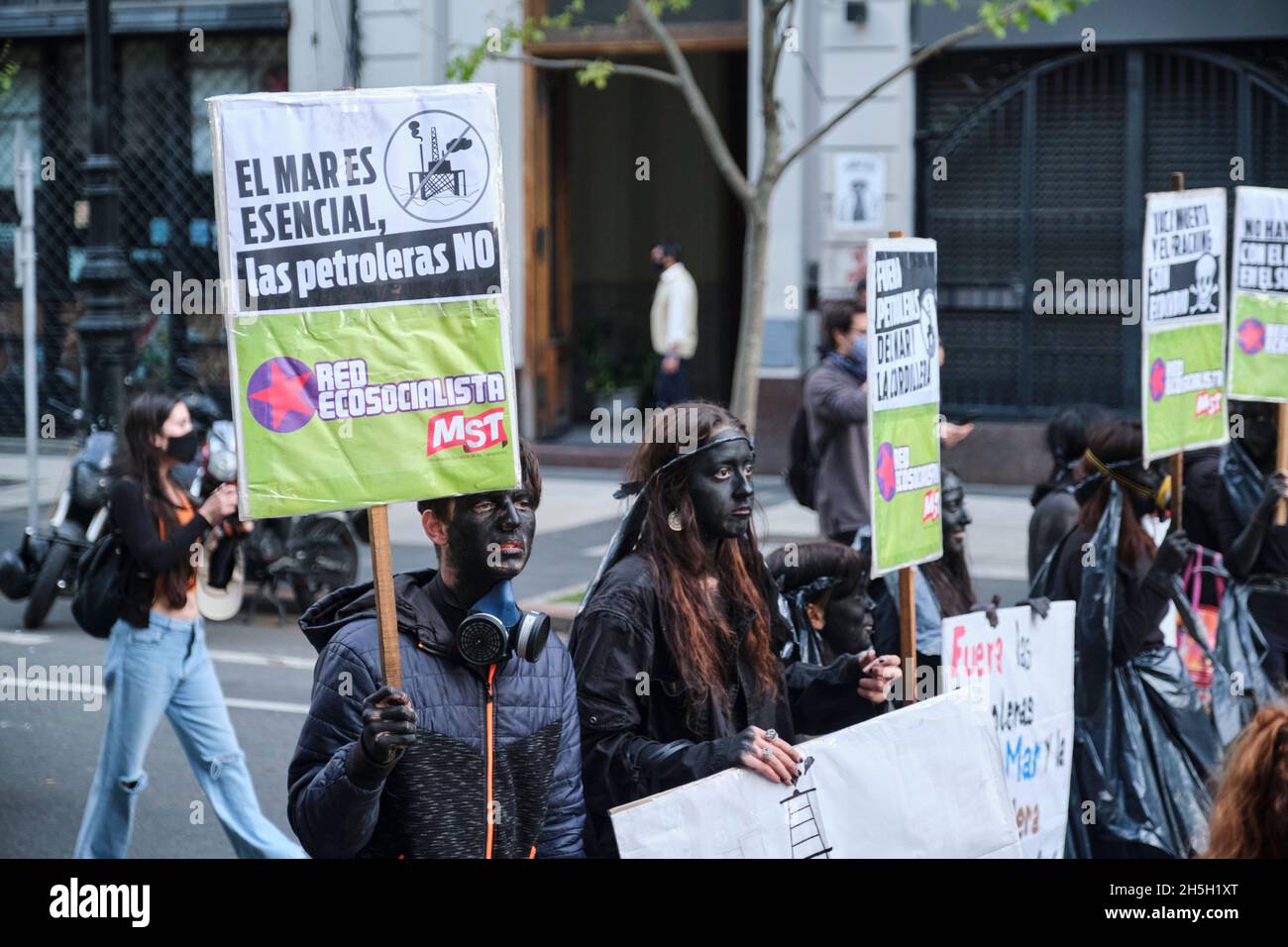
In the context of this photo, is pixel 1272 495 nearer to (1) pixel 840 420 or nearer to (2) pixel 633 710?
(1) pixel 840 420

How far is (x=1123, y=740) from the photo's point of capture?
5.77 metres

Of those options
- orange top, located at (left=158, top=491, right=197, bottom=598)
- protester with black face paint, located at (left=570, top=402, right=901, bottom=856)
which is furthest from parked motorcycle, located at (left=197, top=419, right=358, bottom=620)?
protester with black face paint, located at (left=570, top=402, right=901, bottom=856)

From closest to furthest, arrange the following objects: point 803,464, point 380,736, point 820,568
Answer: point 380,736
point 820,568
point 803,464

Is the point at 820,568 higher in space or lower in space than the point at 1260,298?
lower

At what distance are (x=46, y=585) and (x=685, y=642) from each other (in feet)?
24.0

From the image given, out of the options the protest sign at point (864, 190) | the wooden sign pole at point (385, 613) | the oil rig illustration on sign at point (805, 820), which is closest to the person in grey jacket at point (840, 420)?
the oil rig illustration on sign at point (805, 820)

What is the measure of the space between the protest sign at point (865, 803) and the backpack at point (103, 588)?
2.78 meters

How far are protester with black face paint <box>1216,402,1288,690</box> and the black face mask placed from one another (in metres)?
4.00

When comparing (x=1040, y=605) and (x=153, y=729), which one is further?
(x=153, y=729)

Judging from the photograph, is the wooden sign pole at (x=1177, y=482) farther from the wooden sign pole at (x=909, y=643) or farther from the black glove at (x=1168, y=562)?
the wooden sign pole at (x=909, y=643)

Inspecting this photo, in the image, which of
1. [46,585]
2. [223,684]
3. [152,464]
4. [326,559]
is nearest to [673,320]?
[326,559]

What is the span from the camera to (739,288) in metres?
20.7
